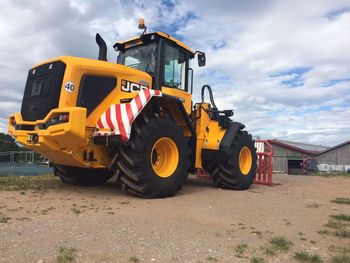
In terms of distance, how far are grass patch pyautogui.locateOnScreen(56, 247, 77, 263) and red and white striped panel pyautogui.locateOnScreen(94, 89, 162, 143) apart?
302 centimetres

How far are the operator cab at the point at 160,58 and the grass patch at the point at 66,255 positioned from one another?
509 centimetres

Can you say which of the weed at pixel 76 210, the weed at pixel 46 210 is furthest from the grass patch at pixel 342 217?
the weed at pixel 46 210

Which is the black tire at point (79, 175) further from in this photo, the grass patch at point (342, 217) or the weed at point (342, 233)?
the weed at point (342, 233)

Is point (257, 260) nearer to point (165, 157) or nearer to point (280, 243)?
point (280, 243)

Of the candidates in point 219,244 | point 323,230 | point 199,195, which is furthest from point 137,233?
point 199,195

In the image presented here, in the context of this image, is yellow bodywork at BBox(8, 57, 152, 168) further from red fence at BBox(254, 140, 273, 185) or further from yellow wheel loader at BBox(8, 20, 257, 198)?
red fence at BBox(254, 140, 273, 185)

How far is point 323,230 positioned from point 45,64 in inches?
232

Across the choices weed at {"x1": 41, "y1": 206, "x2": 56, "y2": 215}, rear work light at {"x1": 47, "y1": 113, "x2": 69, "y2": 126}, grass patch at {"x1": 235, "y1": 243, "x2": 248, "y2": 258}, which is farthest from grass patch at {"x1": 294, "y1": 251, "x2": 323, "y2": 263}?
rear work light at {"x1": 47, "y1": 113, "x2": 69, "y2": 126}

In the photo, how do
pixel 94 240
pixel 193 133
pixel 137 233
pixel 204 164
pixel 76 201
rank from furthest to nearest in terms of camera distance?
1. pixel 204 164
2. pixel 193 133
3. pixel 76 201
4. pixel 137 233
5. pixel 94 240

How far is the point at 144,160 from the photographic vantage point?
7.13m

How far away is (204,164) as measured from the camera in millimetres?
9930

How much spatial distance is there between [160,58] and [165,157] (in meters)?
2.28

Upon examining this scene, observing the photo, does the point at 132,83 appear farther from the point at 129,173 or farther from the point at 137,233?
the point at 137,233


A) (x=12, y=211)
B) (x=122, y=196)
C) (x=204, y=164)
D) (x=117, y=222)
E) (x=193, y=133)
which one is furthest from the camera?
(x=204, y=164)
